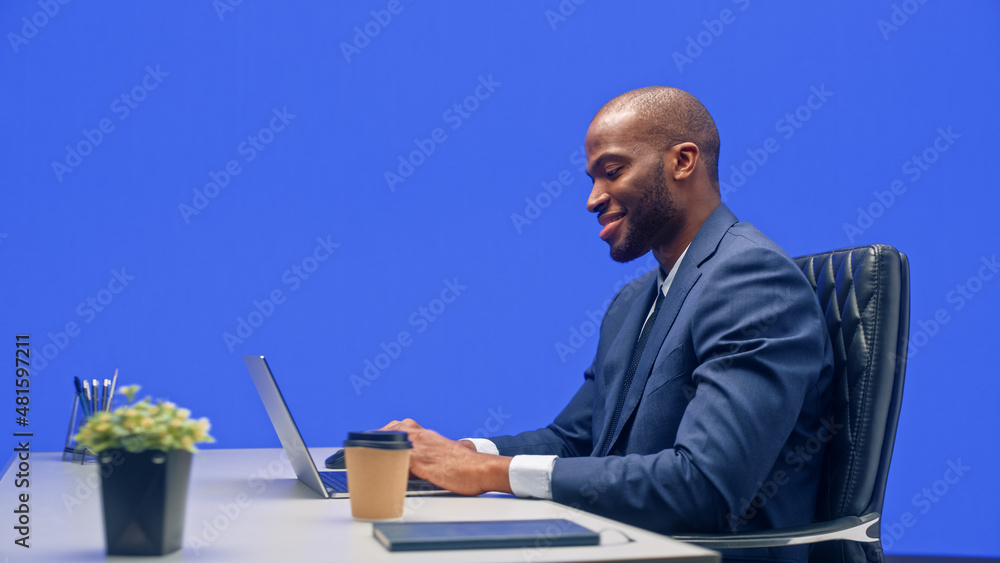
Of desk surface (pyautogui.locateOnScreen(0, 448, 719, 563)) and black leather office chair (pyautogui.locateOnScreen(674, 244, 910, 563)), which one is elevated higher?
black leather office chair (pyautogui.locateOnScreen(674, 244, 910, 563))

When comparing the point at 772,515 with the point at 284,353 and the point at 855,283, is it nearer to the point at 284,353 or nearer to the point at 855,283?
the point at 855,283

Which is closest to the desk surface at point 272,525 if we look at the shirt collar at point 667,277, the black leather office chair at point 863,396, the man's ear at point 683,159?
the black leather office chair at point 863,396

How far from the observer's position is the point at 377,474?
0.90m

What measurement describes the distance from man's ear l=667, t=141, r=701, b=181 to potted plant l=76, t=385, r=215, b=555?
1.09 metres

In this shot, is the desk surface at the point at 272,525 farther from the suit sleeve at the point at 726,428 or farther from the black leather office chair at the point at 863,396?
the black leather office chair at the point at 863,396

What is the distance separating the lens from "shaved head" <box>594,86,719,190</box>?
154 centimetres

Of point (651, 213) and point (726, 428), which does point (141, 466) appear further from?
point (651, 213)

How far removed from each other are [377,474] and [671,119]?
38.2 inches

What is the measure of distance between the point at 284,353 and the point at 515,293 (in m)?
0.71

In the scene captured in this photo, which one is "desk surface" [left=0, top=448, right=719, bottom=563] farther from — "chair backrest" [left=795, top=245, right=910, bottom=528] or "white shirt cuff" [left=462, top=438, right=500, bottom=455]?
"chair backrest" [left=795, top=245, right=910, bottom=528]

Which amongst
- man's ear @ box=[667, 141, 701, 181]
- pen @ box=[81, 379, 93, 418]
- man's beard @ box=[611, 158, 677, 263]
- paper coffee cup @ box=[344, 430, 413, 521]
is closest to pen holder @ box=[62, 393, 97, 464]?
pen @ box=[81, 379, 93, 418]

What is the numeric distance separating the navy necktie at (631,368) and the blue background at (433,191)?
3.13ft

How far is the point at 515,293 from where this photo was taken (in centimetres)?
246

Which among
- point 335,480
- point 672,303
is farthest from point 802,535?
point 335,480
